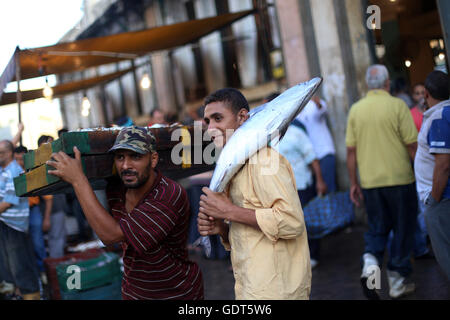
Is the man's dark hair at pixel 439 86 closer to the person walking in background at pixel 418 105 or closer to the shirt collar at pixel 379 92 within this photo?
the shirt collar at pixel 379 92

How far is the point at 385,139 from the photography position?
197 inches

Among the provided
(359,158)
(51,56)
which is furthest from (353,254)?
(51,56)

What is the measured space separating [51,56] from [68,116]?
15535 mm

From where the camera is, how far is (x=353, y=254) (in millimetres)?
6656

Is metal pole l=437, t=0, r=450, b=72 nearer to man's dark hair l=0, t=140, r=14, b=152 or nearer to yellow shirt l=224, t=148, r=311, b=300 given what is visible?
yellow shirt l=224, t=148, r=311, b=300

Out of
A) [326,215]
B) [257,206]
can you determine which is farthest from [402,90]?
[257,206]

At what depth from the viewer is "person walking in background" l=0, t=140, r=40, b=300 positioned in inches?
215

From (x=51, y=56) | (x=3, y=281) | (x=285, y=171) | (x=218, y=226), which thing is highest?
(x=51, y=56)

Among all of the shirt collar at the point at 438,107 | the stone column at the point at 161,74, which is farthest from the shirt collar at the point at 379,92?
the stone column at the point at 161,74

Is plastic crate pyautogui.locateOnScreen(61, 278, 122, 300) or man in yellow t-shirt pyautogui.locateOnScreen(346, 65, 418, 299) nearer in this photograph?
man in yellow t-shirt pyautogui.locateOnScreen(346, 65, 418, 299)

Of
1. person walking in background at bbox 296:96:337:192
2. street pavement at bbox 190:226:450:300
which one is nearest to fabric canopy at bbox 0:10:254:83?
person walking in background at bbox 296:96:337:192

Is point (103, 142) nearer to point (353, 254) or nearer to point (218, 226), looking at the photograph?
point (218, 226)

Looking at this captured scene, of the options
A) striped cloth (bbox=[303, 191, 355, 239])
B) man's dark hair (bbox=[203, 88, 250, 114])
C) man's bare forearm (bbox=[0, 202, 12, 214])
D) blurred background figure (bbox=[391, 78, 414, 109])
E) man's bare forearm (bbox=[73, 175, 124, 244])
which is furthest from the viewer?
blurred background figure (bbox=[391, 78, 414, 109])

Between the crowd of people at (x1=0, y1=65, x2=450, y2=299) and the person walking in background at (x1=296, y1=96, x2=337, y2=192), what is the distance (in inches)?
33.2
